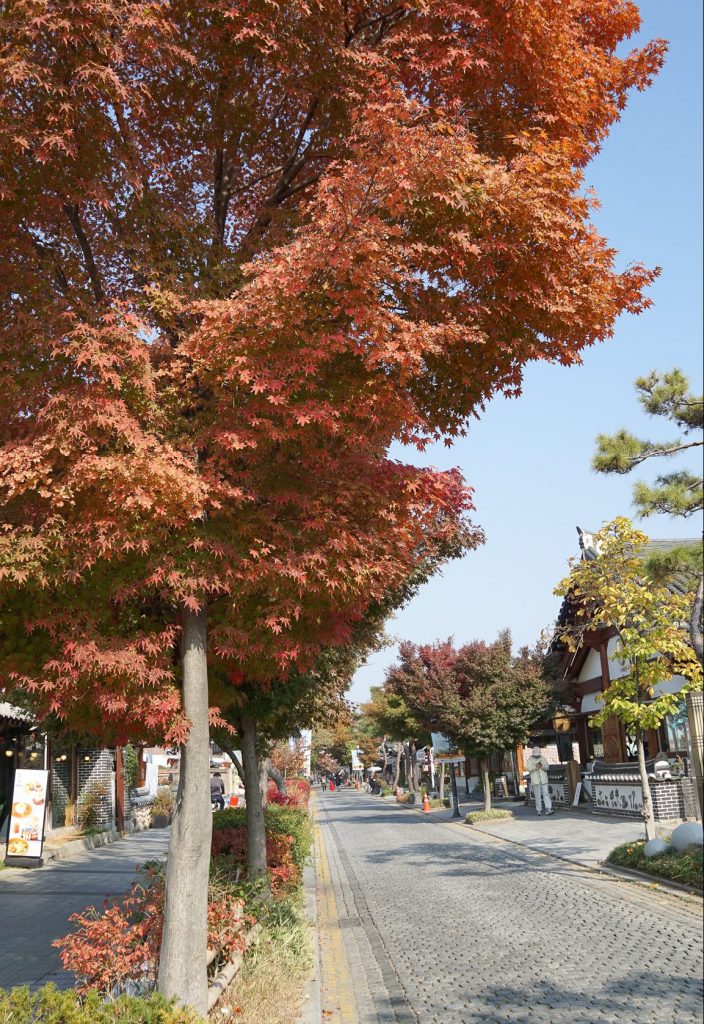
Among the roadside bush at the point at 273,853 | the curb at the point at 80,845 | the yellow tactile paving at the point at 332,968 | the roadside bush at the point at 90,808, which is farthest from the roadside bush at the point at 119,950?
the roadside bush at the point at 90,808

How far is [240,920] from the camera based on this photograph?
762cm

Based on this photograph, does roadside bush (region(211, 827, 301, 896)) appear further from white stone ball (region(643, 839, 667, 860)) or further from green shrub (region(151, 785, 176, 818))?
green shrub (region(151, 785, 176, 818))

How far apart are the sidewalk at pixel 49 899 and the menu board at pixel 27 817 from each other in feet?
1.15

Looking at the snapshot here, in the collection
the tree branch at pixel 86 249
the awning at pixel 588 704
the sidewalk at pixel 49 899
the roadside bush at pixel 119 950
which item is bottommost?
the sidewalk at pixel 49 899

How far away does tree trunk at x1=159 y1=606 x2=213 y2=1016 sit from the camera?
5.84 m

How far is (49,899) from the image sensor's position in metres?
14.3

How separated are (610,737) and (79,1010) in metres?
26.7

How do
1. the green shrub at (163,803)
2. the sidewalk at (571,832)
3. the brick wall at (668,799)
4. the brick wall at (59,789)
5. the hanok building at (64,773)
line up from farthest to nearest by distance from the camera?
the green shrub at (163,803), the brick wall at (59,789), the hanok building at (64,773), the brick wall at (668,799), the sidewalk at (571,832)

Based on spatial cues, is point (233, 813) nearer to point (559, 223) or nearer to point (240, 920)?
point (240, 920)

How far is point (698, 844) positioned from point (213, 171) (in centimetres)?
1197

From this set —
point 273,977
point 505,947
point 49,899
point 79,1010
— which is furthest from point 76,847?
point 79,1010

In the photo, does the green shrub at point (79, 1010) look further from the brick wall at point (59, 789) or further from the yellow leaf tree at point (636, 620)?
the brick wall at point (59, 789)

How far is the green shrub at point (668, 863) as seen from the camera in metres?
12.3

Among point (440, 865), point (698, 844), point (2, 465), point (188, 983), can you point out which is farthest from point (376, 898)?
point (2, 465)
